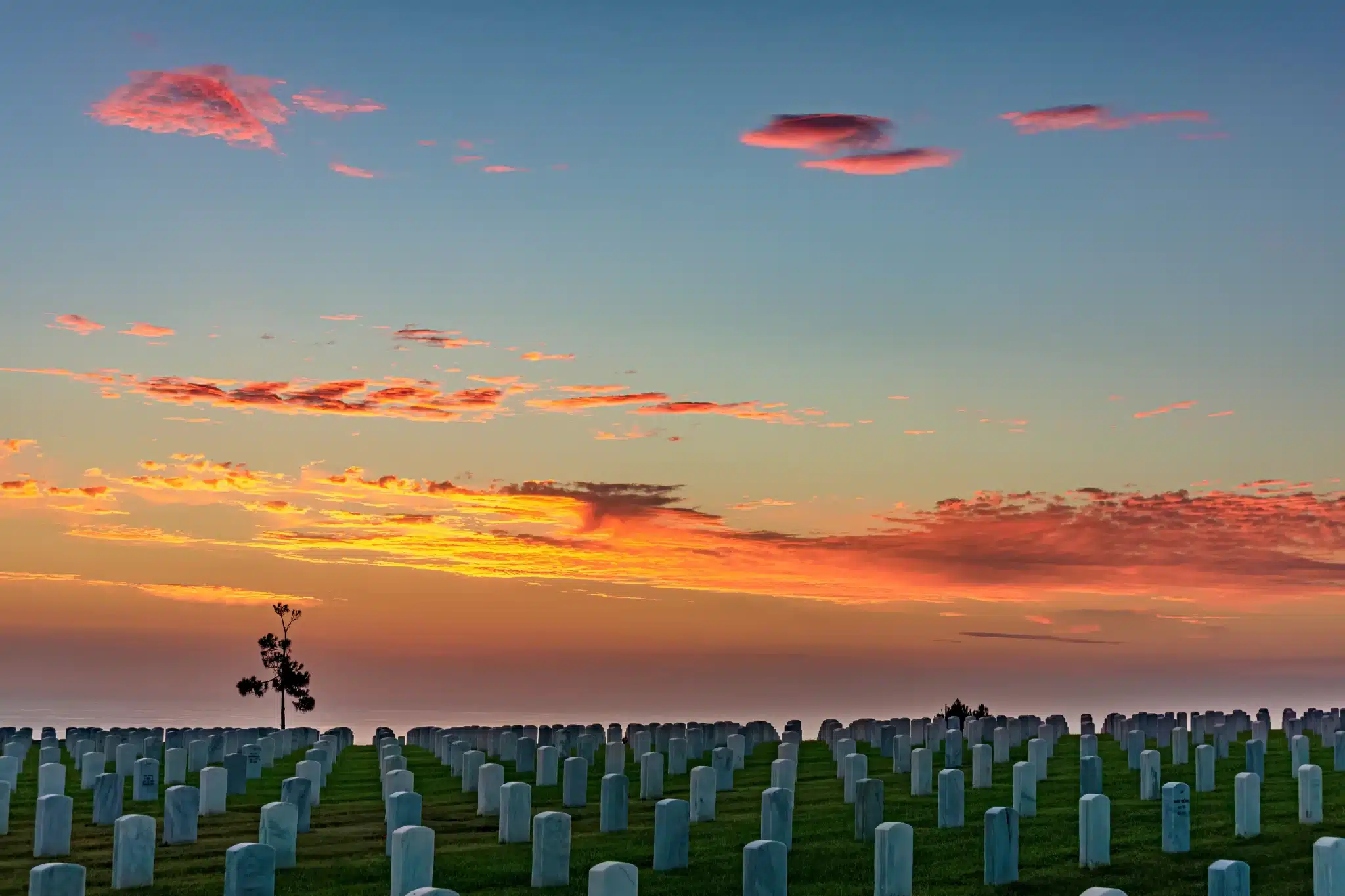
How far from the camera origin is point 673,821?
1833cm

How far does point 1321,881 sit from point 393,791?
573 inches

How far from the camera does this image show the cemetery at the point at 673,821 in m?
17.2

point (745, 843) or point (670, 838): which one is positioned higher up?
point (670, 838)

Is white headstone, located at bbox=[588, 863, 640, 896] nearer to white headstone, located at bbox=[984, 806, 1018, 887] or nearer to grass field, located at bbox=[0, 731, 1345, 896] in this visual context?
grass field, located at bbox=[0, 731, 1345, 896]

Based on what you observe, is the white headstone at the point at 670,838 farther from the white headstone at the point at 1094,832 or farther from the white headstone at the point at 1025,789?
the white headstone at the point at 1025,789

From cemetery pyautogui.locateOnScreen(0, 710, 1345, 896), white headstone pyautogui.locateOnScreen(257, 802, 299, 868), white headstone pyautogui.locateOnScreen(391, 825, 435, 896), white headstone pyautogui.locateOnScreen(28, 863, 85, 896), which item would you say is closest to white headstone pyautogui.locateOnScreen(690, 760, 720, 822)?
cemetery pyautogui.locateOnScreen(0, 710, 1345, 896)

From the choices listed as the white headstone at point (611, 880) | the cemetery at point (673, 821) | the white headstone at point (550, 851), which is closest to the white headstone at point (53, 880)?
the cemetery at point (673, 821)

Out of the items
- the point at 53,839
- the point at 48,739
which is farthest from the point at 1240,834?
the point at 48,739

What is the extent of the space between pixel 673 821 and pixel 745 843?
9.31 feet

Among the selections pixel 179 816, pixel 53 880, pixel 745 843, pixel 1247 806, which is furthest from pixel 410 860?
pixel 1247 806

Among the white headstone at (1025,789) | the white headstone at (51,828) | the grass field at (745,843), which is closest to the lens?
the grass field at (745,843)

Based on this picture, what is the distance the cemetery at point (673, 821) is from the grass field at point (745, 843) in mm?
72

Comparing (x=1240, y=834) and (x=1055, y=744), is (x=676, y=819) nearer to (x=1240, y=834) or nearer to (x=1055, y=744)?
(x=1240, y=834)

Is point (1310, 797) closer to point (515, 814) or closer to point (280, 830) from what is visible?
point (515, 814)
